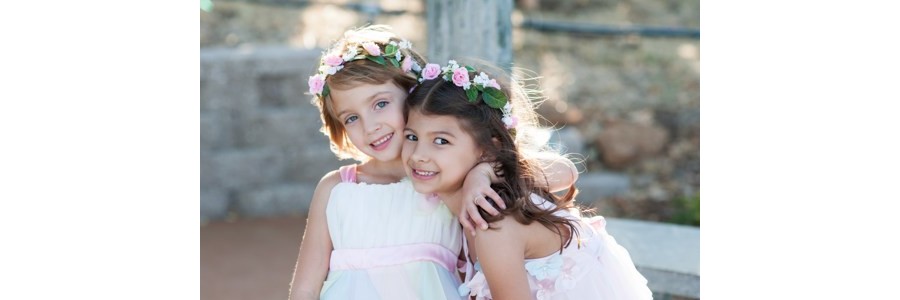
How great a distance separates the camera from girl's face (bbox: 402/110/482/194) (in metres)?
2.24

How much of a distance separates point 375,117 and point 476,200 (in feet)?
1.13

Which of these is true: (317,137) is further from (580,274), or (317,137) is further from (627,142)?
(580,274)

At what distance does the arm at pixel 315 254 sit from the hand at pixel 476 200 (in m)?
0.42

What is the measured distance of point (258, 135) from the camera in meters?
5.02

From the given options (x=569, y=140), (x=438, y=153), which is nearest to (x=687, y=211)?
(x=569, y=140)

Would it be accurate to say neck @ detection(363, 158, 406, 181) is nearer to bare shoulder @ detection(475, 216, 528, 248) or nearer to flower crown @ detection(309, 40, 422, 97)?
flower crown @ detection(309, 40, 422, 97)

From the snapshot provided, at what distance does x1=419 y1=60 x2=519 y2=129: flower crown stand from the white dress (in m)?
0.29
